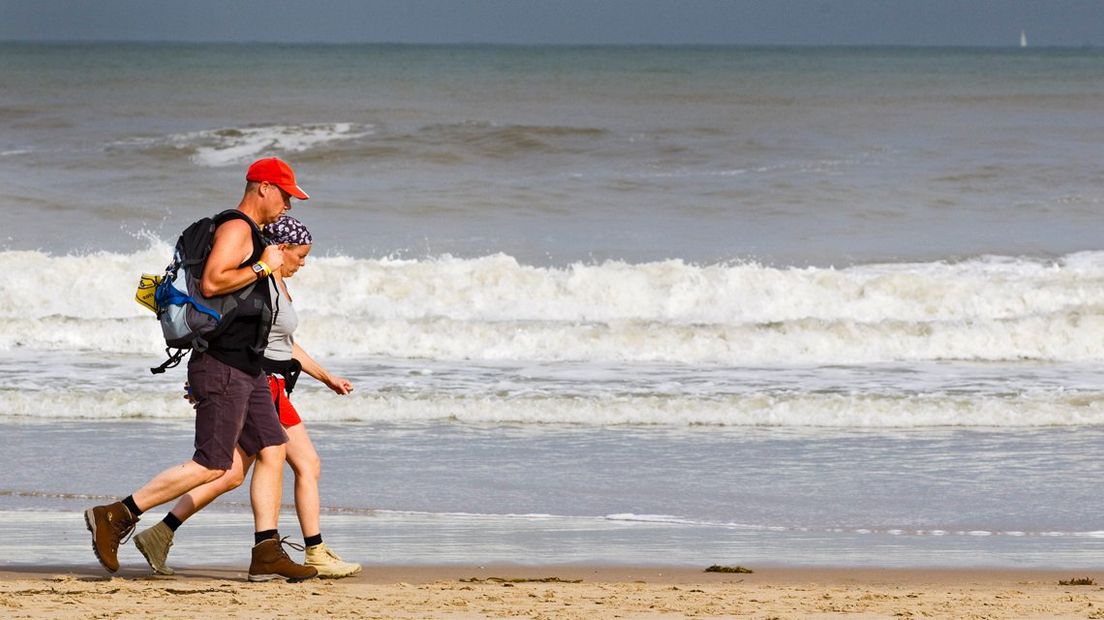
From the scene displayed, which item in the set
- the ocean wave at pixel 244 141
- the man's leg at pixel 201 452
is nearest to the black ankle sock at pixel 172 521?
the man's leg at pixel 201 452

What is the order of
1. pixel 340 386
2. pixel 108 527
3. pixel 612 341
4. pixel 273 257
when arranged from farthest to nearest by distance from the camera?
1. pixel 612 341
2. pixel 340 386
3. pixel 108 527
4. pixel 273 257

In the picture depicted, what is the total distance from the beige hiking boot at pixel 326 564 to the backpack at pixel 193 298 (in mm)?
921

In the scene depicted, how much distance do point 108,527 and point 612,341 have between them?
6.85 meters

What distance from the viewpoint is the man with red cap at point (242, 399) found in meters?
4.65

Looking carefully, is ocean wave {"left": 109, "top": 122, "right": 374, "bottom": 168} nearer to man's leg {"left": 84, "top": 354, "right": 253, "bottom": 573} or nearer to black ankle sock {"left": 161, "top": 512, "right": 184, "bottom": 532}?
black ankle sock {"left": 161, "top": 512, "right": 184, "bottom": 532}

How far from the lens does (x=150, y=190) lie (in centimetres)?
2345

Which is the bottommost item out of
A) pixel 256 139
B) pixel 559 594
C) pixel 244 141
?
pixel 559 594

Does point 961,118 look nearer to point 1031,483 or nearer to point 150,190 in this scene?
point 150,190

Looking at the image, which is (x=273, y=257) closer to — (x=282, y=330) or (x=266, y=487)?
(x=282, y=330)

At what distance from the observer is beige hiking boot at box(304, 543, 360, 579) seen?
5141 millimetres

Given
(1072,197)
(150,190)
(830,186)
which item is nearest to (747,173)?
(830,186)

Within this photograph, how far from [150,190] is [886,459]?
705 inches

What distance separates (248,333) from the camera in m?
4.79

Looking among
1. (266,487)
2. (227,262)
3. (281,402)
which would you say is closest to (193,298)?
(227,262)
